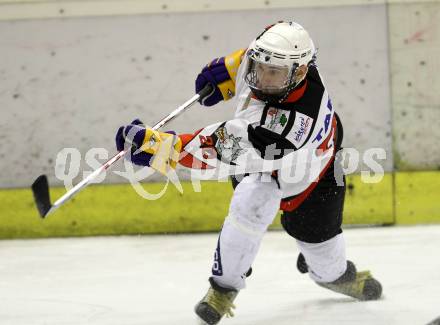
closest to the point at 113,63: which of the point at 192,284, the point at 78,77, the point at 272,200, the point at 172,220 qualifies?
the point at 78,77

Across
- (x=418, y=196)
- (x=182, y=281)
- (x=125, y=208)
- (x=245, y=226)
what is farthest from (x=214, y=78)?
(x=418, y=196)

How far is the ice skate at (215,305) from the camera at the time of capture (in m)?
2.79

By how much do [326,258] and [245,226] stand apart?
431mm

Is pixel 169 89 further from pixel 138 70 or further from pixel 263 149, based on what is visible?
pixel 263 149

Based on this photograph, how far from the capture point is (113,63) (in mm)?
4414

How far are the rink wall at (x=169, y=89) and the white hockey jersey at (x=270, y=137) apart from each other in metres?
1.58

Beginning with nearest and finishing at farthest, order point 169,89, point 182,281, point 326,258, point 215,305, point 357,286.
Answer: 1. point 215,305
2. point 326,258
3. point 357,286
4. point 182,281
5. point 169,89

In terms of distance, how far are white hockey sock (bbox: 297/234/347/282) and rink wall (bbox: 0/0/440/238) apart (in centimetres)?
141

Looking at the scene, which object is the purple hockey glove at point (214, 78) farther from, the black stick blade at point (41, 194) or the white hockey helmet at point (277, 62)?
the black stick blade at point (41, 194)

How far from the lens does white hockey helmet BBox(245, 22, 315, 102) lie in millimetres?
2674

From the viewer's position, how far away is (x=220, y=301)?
2814mm

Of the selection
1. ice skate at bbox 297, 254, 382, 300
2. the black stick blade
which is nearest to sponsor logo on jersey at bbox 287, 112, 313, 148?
ice skate at bbox 297, 254, 382, 300

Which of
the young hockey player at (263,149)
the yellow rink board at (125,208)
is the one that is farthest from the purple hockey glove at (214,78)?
the yellow rink board at (125,208)

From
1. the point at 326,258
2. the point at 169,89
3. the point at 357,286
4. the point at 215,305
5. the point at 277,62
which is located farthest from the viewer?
the point at 169,89
